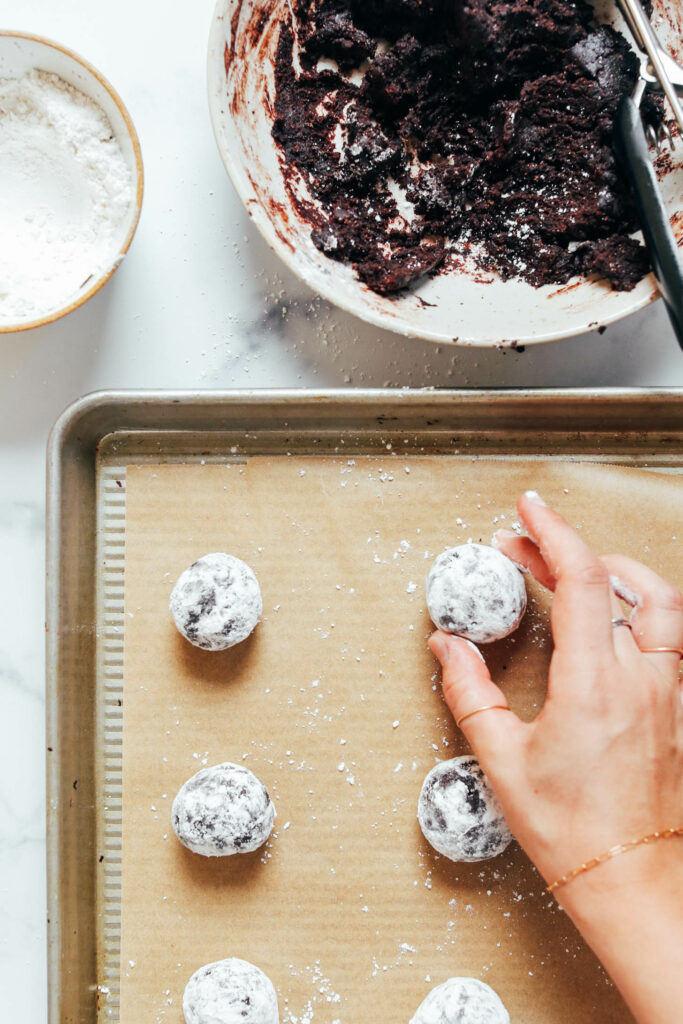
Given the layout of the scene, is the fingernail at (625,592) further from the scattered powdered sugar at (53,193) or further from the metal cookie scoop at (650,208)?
the scattered powdered sugar at (53,193)

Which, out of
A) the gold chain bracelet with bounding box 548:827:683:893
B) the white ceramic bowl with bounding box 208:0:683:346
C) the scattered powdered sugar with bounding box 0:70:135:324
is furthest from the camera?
the scattered powdered sugar with bounding box 0:70:135:324

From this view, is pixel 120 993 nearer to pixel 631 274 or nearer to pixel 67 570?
pixel 67 570

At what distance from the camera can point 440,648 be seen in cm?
131

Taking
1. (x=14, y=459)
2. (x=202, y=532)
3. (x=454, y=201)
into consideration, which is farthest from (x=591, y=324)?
(x=14, y=459)

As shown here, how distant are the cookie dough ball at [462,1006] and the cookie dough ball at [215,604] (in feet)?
2.01

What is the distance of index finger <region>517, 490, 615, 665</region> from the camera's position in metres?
1.16

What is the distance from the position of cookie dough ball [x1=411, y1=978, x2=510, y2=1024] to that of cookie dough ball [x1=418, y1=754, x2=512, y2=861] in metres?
0.19

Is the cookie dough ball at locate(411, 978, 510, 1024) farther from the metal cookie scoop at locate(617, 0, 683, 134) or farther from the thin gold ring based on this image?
the metal cookie scoop at locate(617, 0, 683, 134)

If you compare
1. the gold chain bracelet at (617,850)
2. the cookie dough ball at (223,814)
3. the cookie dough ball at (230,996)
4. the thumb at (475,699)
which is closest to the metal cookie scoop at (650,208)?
the thumb at (475,699)

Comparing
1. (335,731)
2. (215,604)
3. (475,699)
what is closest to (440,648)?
(475,699)

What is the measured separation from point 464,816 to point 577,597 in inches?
14.5

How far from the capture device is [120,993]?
1360mm

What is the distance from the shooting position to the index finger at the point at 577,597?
116cm

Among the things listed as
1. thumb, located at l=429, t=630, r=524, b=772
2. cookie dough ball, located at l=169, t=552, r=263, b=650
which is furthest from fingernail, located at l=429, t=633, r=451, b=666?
cookie dough ball, located at l=169, t=552, r=263, b=650
